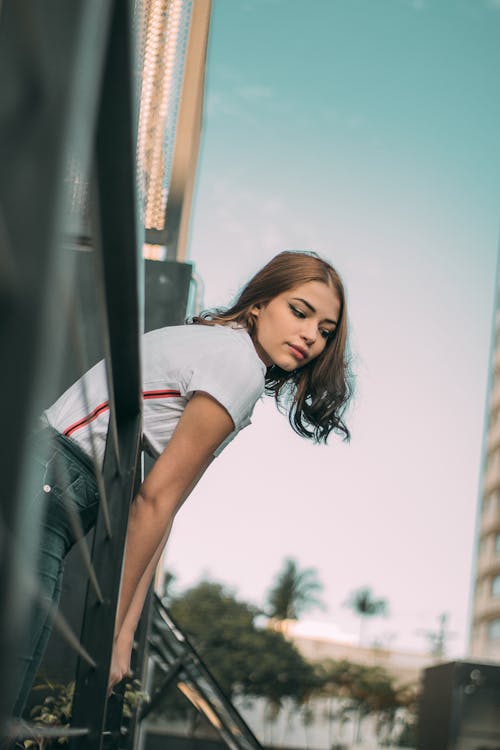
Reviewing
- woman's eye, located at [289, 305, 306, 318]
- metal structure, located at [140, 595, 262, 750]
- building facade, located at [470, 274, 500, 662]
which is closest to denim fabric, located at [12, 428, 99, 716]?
woman's eye, located at [289, 305, 306, 318]

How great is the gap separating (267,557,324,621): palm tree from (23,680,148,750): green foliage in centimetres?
5075

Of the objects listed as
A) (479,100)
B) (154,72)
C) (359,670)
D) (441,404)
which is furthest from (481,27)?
(154,72)

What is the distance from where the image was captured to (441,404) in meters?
58.0

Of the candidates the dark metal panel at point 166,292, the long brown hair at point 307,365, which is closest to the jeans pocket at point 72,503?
the long brown hair at point 307,365

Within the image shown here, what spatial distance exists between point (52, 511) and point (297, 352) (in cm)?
78

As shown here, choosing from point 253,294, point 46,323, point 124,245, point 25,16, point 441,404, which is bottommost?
point 46,323

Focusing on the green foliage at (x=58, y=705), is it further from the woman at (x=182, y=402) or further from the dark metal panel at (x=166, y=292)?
the dark metal panel at (x=166, y=292)

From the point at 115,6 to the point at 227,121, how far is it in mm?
37568

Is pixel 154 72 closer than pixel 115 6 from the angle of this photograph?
No

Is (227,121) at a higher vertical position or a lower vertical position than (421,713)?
higher

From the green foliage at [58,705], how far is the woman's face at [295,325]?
4.08 feet

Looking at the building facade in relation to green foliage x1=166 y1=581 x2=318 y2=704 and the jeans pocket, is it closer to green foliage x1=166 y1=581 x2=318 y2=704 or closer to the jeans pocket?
green foliage x1=166 y1=581 x2=318 y2=704

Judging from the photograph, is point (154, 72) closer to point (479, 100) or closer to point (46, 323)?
point (46, 323)

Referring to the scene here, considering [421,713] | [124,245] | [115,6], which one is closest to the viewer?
[115,6]
